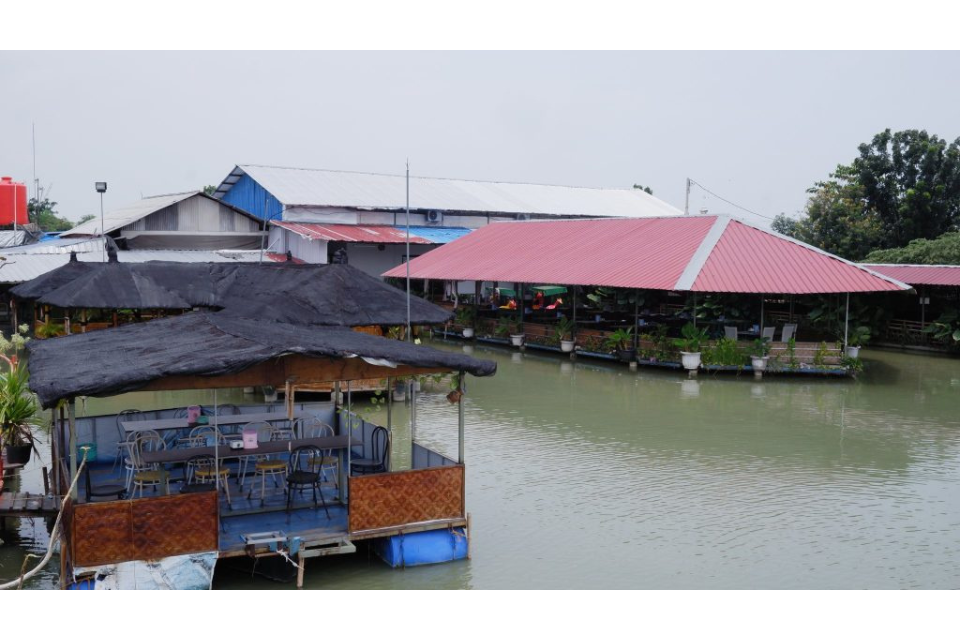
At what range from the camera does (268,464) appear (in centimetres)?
962

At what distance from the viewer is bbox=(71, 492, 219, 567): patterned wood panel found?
763 centimetres

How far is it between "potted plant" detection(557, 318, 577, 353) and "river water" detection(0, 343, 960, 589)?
4.28 m

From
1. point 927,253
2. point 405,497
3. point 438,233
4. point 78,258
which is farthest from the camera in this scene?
point 438,233

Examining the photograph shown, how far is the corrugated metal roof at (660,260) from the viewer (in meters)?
21.8

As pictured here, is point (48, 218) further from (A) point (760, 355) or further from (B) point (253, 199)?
(A) point (760, 355)

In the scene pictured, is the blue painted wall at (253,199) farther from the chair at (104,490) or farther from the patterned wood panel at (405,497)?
the patterned wood panel at (405,497)

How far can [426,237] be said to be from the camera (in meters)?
37.3

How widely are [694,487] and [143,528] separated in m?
6.96

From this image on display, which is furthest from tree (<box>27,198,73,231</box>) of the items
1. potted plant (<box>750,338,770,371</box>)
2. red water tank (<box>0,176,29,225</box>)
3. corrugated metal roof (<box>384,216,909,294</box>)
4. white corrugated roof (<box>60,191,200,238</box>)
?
potted plant (<box>750,338,770,371</box>)

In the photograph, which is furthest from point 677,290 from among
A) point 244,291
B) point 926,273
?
point 926,273

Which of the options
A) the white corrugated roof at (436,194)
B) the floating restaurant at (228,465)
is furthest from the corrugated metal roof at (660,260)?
the floating restaurant at (228,465)

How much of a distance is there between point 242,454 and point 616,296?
16.2 metres

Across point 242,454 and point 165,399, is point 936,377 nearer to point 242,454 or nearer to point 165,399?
point 165,399

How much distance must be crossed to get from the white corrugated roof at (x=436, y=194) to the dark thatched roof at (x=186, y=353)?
26.4 meters
